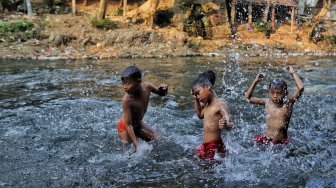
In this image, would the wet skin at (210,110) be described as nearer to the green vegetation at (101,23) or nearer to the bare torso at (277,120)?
the bare torso at (277,120)

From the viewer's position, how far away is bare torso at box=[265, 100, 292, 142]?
5.48m

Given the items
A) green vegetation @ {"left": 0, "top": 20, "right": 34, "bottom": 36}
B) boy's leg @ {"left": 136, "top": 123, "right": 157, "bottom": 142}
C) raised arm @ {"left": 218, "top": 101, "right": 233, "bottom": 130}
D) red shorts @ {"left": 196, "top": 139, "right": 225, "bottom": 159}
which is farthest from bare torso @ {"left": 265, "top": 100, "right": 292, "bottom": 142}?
green vegetation @ {"left": 0, "top": 20, "right": 34, "bottom": 36}

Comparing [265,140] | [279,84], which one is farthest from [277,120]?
[279,84]

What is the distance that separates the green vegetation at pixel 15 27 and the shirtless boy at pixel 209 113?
1376 cm

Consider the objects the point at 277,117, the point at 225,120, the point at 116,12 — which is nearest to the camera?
the point at 225,120

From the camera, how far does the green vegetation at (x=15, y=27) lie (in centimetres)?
1663

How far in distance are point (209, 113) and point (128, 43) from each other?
12577mm

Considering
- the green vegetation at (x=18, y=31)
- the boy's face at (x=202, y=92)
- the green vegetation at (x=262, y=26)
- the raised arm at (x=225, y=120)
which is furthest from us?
the green vegetation at (x=262, y=26)

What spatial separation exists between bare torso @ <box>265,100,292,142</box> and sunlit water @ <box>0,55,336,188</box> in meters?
0.19

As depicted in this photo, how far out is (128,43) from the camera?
17.0m

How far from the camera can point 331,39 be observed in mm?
19297

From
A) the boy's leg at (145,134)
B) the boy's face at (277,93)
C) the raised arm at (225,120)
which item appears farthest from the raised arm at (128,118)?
the boy's face at (277,93)

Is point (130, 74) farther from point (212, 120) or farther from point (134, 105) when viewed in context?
point (212, 120)

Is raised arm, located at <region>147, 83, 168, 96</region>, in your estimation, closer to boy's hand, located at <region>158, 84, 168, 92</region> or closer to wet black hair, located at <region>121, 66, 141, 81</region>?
boy's hand, located at <region>158, 84, 168, 92</region>
